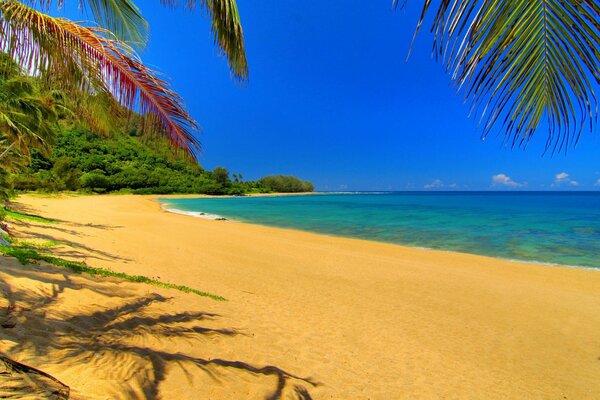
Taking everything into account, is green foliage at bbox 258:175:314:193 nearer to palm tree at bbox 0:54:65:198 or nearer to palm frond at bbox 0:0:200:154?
palm tree at bbox 0:54:65:198

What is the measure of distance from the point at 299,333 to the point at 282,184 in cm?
13671

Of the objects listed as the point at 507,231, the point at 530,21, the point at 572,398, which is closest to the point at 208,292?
the point at 572,398

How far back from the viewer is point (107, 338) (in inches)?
125

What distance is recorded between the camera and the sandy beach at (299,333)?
109 inches

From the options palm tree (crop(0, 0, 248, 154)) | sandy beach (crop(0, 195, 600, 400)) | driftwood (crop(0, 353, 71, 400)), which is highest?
palm tree (crop(0, 0, 248, 154))

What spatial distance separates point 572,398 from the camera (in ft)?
11.8

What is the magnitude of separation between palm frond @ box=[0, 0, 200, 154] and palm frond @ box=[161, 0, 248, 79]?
1.02 m

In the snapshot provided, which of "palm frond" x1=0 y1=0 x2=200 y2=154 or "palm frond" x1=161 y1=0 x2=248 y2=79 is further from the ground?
"palm frond" x1=161 y1=0 x2=248 y2=79

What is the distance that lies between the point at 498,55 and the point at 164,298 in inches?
208

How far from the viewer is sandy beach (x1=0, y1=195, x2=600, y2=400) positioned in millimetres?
2766

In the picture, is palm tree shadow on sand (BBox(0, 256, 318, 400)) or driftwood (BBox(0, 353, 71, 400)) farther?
palm tree shadow on sand (BBox(0, 256, 318, 400))

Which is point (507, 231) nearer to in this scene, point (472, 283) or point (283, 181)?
point (472, 283)

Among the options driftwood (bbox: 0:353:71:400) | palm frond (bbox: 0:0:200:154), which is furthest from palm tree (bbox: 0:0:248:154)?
driftwood (bbox: 0:353:71:400)

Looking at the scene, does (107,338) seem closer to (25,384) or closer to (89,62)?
(25,384)
